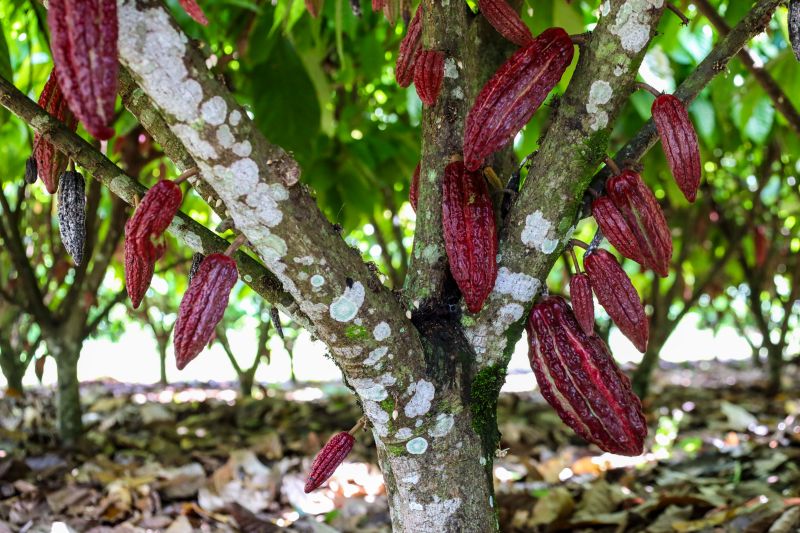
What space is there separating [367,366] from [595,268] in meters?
0.33

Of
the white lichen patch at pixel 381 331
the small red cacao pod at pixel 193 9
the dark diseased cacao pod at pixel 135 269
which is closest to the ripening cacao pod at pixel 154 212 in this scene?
the dark diseased cacao pod at pixel 135 269

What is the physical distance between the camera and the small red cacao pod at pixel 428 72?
3.50 ft

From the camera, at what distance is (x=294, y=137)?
1915 millimetres

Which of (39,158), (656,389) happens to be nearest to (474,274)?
(39,158)

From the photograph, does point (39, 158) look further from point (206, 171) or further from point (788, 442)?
point (788, 442)

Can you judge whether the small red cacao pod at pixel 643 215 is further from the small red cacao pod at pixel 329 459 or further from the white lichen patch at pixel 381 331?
the small red cacao pod at pixel 329 459

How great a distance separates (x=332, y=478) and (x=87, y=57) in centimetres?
196

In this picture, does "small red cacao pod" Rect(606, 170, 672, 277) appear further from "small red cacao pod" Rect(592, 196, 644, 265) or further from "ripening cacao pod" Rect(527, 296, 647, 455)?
"ripening cacao pod" Rect(527, 296, 647, 455)

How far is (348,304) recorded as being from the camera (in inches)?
36.8

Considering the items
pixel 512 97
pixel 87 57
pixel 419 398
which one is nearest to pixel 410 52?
pixel 512 97

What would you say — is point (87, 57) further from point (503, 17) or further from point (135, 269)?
point (503, 17)

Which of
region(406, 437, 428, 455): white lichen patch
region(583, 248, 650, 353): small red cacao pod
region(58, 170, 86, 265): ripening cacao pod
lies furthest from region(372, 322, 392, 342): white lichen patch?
region(58, 170, 86, 265): ripening cacao pod

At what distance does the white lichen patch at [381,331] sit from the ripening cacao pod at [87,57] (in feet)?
1.47

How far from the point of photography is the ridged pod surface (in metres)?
0.99
